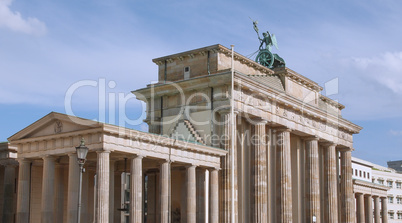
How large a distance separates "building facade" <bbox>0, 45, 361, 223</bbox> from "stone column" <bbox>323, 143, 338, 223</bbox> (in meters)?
0.11

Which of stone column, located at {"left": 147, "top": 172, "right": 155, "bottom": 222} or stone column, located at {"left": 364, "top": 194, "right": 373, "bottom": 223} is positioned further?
stone column, located at {"left": 364, "top": 194, "right": 373, "bottom": 223}

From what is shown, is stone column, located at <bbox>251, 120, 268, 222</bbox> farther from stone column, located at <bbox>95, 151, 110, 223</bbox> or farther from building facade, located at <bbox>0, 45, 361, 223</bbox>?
stone column, located at <bbox>95, 151, 110, 223</bbox>

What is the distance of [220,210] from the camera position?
45219mm

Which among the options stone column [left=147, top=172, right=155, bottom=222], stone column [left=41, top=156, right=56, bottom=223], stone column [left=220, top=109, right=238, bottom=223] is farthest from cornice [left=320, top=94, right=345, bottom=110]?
stone column [left=41, top=156, right=56, bottom=223]

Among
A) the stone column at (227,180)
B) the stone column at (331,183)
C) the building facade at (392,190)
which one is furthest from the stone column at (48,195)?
the building facade at (392,190)

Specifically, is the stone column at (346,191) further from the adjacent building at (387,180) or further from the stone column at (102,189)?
the stone column at (102,189)

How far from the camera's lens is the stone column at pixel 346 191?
6631cm

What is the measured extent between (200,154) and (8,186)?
1430 centimetres

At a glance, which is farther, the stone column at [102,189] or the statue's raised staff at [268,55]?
the statue's raised staff at [268,55]

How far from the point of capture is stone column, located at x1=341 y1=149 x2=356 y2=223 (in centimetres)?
6631

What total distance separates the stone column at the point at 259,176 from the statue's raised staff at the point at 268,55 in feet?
31.8

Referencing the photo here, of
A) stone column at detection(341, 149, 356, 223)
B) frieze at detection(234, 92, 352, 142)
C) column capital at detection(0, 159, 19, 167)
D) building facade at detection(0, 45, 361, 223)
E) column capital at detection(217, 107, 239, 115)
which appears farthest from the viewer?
stone column at detection(341, 149, 356, 223)

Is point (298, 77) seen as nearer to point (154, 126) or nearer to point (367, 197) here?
point (154, 126)

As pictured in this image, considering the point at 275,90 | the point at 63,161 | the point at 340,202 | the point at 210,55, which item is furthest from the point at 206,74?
the point at 340,202
